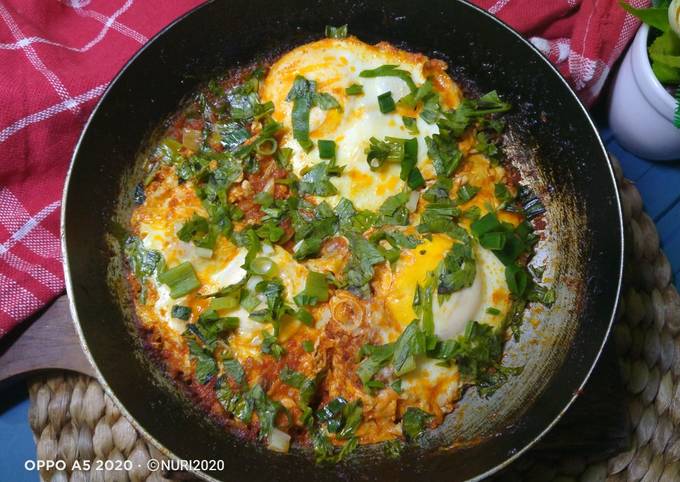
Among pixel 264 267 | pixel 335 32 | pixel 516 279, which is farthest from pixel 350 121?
pixel 516 279

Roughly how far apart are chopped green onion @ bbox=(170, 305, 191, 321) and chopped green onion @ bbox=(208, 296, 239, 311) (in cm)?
10

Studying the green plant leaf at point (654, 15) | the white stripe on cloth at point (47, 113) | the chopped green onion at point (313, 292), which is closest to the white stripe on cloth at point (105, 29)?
the white stripe on cloth at point (47, 113)

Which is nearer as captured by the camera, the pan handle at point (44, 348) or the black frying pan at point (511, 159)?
the black frying pan at point (511, 159)

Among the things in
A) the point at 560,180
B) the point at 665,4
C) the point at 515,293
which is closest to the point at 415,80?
the point at 560,180

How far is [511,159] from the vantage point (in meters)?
3.06

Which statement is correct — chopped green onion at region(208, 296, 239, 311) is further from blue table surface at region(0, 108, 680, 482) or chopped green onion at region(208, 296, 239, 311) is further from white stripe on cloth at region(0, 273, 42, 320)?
blue table surface at region(0, 108, 680, 482)

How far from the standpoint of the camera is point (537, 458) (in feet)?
10.1

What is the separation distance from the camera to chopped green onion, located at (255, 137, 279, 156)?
277 cm

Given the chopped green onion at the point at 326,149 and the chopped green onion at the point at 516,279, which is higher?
the chopped green onion at the point at 326,149

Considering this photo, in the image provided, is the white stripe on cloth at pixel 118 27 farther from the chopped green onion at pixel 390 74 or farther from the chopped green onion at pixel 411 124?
the chopped green onion at pixel 411 124

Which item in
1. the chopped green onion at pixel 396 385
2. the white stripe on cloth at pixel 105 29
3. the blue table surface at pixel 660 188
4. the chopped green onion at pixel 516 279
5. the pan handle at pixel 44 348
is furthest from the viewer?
the blue table surface at pixel 660 188

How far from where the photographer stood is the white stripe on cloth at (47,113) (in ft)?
9.84

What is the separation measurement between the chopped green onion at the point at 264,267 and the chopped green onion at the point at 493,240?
2.84ft

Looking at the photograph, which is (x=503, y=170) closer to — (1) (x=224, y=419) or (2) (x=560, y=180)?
(2) (x=560, y=180)
